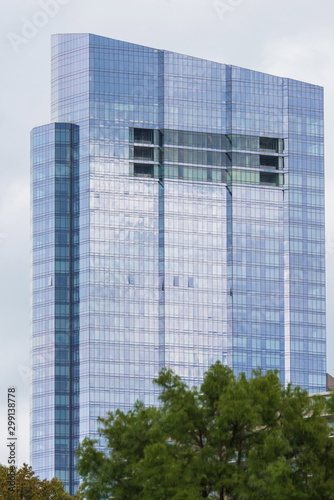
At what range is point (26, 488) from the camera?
106 m

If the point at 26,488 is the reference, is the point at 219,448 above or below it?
above

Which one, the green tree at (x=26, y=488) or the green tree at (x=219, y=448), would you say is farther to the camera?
the green tree at (x=26, y=488)

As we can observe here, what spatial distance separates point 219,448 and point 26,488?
127 feet

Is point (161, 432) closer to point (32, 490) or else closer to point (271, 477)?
point (271, 477)

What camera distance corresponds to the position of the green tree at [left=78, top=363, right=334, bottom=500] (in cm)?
6831

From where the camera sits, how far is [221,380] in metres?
72.9

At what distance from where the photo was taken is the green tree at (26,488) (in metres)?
104

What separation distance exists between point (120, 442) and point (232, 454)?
643 cm

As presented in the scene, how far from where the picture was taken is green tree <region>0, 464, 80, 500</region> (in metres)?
104

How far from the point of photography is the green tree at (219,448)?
6831cm

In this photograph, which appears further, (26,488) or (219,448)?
(26,488)

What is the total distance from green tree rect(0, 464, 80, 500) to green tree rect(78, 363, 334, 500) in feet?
103

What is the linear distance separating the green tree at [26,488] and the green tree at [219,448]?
103 ft

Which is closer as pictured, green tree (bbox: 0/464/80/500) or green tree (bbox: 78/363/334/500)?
green tree (bbox: 78/363/334/500)
